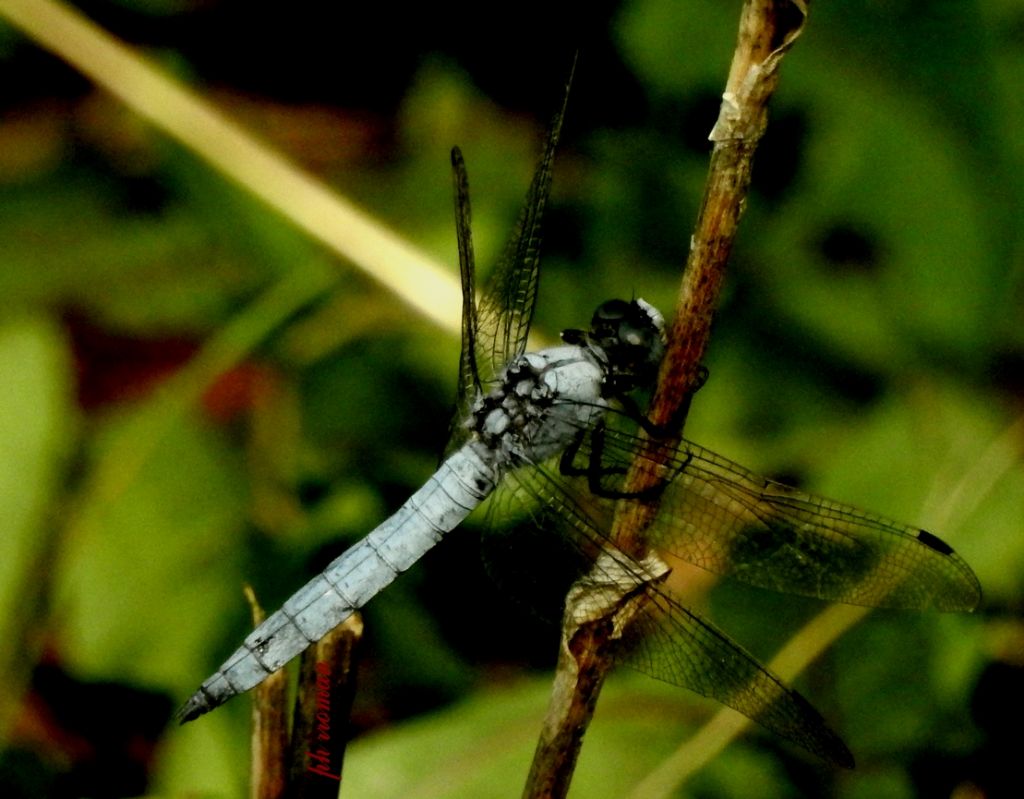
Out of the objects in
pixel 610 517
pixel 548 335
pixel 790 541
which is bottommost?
pixel 610 517

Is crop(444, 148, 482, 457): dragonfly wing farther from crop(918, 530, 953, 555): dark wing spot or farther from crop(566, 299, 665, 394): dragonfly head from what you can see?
crop(918, 530, 953, 555): dark wing spot

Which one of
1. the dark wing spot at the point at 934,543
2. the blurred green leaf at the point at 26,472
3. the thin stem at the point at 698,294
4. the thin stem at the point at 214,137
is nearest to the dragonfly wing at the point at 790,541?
the dark wing spot at the point at 934,543

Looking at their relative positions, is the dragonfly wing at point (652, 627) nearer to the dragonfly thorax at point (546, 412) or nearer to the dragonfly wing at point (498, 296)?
the dragonfly thorax at point (546, 412)

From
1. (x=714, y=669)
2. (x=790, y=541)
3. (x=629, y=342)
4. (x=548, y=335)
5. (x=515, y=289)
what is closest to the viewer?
(x=714, y=669)

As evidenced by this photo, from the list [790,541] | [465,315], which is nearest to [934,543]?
[790,541]

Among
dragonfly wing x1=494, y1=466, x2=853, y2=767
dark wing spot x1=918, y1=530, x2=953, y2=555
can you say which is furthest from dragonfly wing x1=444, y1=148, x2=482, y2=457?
dark wing spot x1=918, y1=530, x2=953, y2=555

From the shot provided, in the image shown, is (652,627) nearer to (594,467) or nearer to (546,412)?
(594,467)

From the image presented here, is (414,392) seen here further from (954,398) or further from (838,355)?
(954,398)
